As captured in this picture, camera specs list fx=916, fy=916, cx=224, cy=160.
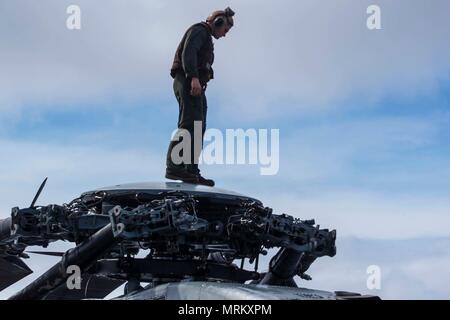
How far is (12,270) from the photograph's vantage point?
81.9 feet

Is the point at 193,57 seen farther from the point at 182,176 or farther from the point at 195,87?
the point at 182,176

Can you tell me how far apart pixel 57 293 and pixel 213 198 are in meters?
5.29

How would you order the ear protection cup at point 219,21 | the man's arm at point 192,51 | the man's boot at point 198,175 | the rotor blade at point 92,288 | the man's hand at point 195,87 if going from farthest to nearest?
the rotor blade at point 92,288 → the ear protection cup at point 219,21 → the man's boot at point 198,175 → the man's arm at point 192,51 → the man's hand at point 195,87

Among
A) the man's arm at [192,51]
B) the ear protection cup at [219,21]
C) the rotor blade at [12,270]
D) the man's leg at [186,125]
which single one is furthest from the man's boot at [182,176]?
the rotor blade at [12,270]

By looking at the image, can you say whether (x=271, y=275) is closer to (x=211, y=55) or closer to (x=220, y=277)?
(x=220, y=277)

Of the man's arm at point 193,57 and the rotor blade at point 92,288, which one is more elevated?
the man's arm at point 193,57

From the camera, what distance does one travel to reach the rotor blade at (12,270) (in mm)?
24672

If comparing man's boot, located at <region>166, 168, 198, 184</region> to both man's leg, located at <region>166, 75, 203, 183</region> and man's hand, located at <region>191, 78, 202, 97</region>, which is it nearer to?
man's leg, located at <region>166, 75, 203, 183</region>

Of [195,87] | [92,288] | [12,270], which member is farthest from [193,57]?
[12,270]

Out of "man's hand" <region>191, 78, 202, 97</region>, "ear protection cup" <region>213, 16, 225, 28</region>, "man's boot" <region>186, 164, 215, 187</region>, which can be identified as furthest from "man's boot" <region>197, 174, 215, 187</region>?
"ear protection cup" <region>213, 16, 225, 28</region>

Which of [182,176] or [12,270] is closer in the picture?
[182,176]

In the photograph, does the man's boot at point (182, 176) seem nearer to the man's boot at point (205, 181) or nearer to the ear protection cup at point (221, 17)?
the man's boot at point (205, 181)

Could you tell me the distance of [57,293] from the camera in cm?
2467
